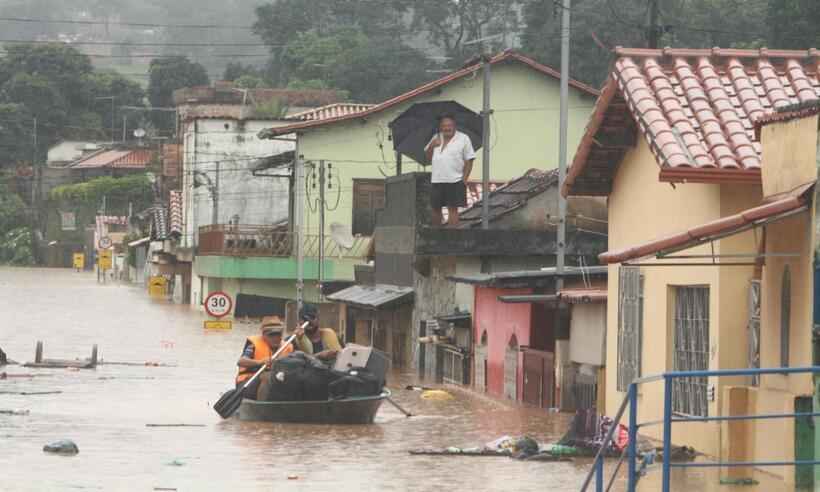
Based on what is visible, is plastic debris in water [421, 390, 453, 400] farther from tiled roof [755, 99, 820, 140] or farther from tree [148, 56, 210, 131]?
tree [148, 56, 210, 131]

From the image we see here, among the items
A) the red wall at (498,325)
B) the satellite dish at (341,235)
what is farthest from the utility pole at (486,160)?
the satellite dish at (341,235)

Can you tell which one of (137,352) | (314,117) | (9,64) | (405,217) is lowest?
(137,352)

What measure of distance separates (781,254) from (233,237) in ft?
164

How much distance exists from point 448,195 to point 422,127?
370 centimetres

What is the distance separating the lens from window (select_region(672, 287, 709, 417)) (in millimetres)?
20062

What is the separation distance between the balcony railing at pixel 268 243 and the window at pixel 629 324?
33961 millimetres

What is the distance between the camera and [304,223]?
61.8 meters

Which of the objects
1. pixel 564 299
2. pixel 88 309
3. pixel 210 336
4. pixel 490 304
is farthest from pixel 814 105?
pixel 88 309

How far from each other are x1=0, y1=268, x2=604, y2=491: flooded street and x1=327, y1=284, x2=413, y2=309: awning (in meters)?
2.85

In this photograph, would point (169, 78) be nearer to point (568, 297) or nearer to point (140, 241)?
point (140, 241)

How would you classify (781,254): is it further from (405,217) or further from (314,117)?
(314,117)

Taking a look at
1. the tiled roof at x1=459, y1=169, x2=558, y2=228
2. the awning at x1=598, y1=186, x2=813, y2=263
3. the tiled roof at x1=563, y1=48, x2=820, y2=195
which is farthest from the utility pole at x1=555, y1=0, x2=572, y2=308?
the awning at x1=598, y1=186, x2=813, y2=263

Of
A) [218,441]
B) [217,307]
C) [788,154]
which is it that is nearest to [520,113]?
[217,307]

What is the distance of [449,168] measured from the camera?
38188 millimetres
